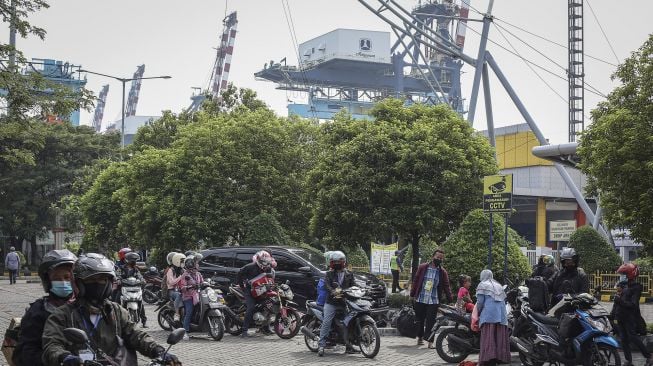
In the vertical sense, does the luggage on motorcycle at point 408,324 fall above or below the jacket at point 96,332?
below

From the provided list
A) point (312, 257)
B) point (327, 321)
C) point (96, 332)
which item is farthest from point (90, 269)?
point (312, 257)

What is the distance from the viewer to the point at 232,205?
1241 inches

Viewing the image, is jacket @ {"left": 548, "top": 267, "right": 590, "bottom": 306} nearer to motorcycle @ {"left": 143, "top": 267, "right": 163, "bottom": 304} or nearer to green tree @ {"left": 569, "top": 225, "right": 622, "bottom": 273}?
motorcycle @ {"left": 143, "top": 267, "right": 163, "bottom": 304}

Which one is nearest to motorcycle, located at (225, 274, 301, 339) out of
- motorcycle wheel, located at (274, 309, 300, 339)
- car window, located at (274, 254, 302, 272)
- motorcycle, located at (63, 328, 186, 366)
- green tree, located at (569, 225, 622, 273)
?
motorcycle wheel, located at (274, 309, 300, 339)

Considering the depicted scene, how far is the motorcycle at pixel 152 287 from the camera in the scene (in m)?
26.5

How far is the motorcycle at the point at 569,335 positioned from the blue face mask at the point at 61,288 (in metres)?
7.94

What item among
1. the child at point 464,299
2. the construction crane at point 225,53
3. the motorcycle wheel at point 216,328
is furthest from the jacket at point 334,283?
the construction crane at point 225,53

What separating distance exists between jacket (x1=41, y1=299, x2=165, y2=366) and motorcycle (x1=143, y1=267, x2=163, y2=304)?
68.6ft

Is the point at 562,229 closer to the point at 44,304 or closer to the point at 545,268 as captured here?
the point at 545,268

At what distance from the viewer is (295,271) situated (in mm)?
20562

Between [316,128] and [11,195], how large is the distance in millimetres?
28774

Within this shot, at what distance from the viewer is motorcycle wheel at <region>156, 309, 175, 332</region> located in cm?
1806

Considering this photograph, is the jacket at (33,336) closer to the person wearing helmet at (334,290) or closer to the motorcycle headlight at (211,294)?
the person wearing helmet at (334,290)

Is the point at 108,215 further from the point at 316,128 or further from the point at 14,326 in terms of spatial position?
the point at 14,326
